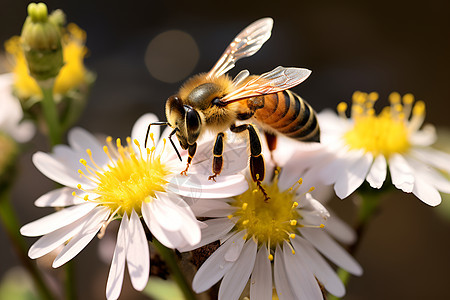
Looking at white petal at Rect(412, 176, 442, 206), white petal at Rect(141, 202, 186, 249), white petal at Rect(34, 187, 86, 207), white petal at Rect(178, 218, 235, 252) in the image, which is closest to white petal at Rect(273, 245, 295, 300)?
white petal at Rect(178, 218, 235, 252)

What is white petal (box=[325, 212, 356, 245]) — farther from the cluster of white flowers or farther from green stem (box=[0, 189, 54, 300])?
green stem (box=[0, 189, 54, 300])

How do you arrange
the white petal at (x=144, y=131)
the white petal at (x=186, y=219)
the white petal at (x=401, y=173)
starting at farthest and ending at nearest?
1. the white petal at (x=144, y=131)
2. the white petal at (x=401, y=173)
3. the white petal at (x=186, y=219)

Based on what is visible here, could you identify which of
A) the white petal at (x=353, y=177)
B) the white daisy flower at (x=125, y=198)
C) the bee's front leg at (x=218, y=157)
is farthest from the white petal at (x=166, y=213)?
the white petal at (x=353, y=177)

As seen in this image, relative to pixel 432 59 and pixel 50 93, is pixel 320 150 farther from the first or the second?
pixel 432 59

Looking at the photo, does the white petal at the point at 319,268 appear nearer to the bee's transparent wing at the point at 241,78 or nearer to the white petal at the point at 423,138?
the bee's transparent wing at the point at 241,78

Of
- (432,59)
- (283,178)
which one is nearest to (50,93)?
(283,178)

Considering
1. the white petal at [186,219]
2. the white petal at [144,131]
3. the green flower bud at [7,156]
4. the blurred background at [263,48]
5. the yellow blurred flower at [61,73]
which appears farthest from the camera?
the blurred background at [263,48]

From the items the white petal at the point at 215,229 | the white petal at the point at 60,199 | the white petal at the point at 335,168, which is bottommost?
the white petal at the point at 335,168
